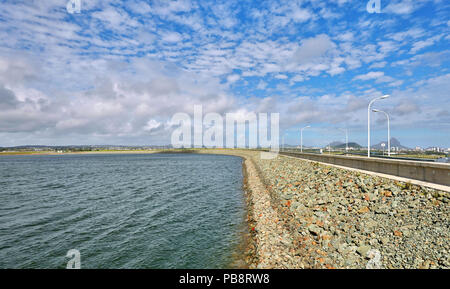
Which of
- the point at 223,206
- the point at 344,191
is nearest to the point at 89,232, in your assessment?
the point at 223,206

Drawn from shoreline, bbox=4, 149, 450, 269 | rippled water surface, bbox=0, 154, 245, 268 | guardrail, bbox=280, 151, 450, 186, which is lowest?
rippled water surface, bbox=0, 154, 245, 268

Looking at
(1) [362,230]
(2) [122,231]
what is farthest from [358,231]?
(2) [122,231]

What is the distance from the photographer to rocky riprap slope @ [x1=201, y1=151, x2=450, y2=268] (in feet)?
26.4

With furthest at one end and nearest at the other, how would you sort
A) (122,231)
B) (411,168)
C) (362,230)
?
(411,168) < (122,231) < (362,230)

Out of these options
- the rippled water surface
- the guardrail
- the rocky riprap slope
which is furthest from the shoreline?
the rippled water surface

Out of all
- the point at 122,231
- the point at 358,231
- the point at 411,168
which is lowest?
the point at 122,231

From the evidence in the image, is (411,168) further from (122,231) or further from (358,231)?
(122,231)

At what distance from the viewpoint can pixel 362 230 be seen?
10.1 m

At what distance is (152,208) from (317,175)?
16973 mm

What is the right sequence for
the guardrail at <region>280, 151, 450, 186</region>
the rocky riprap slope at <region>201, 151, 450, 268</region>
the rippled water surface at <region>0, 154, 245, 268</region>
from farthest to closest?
the guardrail at <region>280, 151, 450, 186</region> < the rippled water surface at <region>0, 154, 245, 268</region> < the rocky riprap slope at <region>201, 151, 450, 268</region>

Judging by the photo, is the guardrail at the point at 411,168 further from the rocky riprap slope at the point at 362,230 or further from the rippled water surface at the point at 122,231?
the rippled water surface at the point at 122,231

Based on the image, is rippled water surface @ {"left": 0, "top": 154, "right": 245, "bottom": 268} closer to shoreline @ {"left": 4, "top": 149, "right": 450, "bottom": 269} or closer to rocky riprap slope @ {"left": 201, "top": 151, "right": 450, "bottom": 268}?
shoreline @ {"left": 4, "top": 149, "right": 450, "bottom": 269}
